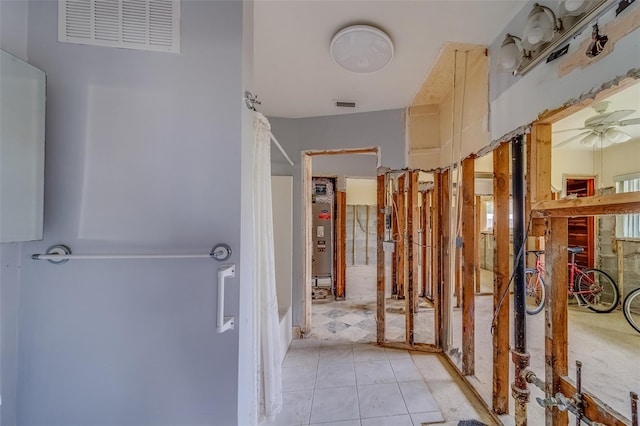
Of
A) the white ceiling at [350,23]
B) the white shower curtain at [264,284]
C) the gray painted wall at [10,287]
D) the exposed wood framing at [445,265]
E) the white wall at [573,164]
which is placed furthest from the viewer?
the white wall at [573,164]

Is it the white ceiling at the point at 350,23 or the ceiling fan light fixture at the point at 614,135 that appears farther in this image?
the ceiling fan light fixture at the point at 614,135

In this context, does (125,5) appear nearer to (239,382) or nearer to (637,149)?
(239,382)

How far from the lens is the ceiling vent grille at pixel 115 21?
1.14 metres

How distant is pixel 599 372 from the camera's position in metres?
2.24

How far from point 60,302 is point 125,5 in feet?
4.28

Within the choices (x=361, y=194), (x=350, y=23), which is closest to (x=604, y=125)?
(x=350, y=23)

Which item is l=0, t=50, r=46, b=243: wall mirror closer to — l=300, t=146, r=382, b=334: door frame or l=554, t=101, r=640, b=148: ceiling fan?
l=300, t=146, r=382, b=334: door frame

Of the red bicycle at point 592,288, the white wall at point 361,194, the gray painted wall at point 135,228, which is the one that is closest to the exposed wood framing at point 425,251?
the red bicycle at point 592,288

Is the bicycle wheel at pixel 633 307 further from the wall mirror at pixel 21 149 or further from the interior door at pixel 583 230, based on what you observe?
the wall mirror at pixel 21 149

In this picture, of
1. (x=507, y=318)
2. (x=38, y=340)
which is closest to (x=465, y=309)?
(x=507, y=318)

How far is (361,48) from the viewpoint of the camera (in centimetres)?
167

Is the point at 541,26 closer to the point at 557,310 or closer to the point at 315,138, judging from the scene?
the point at 557,310

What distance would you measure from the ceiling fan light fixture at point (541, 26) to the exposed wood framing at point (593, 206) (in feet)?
2.29

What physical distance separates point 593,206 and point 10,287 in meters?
2.24
